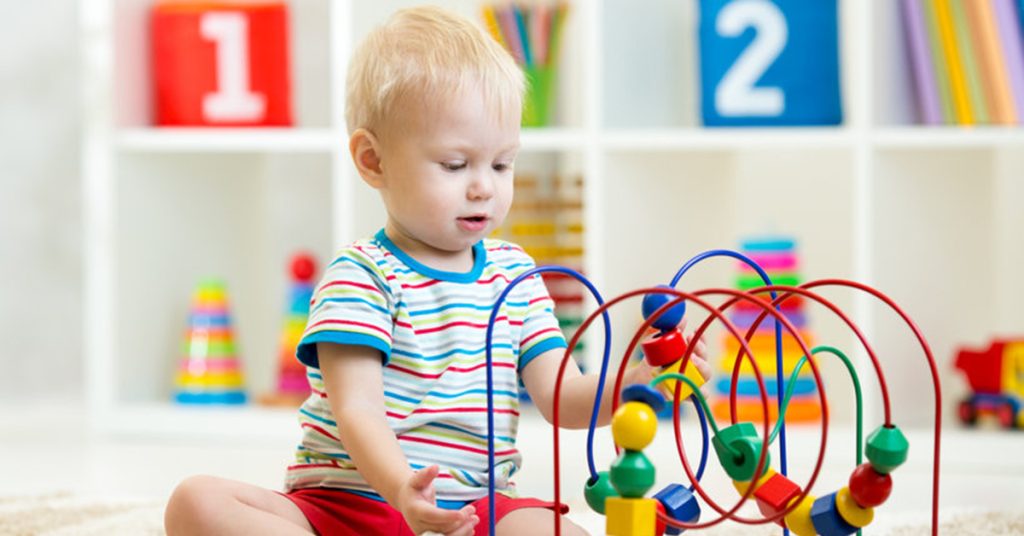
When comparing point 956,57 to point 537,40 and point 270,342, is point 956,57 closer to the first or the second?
point 537,40

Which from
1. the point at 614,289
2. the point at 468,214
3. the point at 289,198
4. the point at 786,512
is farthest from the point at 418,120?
the point at 289,198

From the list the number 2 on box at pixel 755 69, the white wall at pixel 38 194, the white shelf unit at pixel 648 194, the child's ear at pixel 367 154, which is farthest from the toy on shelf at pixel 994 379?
the white wall at pixel 38 194

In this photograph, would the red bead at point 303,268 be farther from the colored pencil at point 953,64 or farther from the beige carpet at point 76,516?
the colored pencil at point 953,64

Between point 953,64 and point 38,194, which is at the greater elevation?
point 953,64

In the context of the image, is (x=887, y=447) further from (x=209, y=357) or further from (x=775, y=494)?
(x=209, y=357)

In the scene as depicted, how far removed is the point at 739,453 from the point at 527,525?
0.19m

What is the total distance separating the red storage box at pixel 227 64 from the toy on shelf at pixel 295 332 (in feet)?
0.78

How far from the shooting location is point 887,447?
0.87m

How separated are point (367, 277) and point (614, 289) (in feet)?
3.20

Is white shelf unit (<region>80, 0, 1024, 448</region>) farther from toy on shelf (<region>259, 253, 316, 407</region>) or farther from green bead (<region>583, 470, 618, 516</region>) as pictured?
green bead (<region>583, 470, 618, 516</region>)

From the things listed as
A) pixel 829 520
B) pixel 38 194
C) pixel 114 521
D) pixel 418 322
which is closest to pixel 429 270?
pixel 418 322

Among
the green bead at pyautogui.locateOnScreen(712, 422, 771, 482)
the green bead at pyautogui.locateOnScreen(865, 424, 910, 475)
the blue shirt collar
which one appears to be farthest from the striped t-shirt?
the green bead at pyautogui.locateOnScreen(865, 424, 910, 475)

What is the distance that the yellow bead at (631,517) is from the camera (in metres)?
0.85

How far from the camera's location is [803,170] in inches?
93.7
